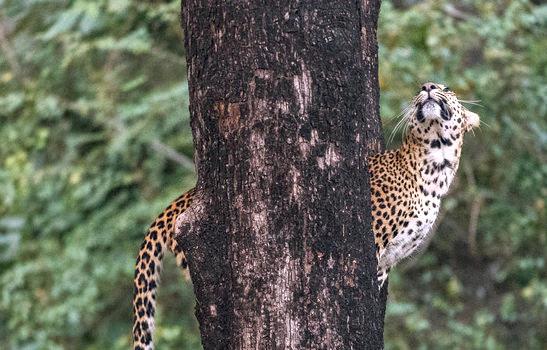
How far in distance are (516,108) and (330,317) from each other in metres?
6.86

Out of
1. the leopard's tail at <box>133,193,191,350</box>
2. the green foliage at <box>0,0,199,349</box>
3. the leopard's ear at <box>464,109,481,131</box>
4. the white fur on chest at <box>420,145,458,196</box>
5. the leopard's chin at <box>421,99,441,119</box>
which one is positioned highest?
the leopard's chin at <box>421,99,441,119</box>

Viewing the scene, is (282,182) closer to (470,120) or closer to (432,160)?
(432,160)

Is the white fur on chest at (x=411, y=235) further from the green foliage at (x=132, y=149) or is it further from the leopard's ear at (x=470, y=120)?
the green foliage at (x=132, y=149)

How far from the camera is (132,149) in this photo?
1027 cm

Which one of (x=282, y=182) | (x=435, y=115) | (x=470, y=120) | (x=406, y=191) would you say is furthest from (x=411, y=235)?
(x=282, y=182)

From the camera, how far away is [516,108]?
10586mm

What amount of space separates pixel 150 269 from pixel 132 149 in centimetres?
478

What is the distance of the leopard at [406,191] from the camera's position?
5578 millimetres

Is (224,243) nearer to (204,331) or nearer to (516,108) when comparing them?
(204,331)

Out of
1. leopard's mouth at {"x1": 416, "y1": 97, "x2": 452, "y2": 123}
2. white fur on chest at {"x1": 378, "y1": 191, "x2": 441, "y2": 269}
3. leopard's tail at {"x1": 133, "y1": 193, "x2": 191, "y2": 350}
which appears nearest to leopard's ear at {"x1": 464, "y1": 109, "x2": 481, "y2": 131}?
leopard's mouth at {"x1": 416, "y1": 97, "x2": 452, "y2": 123}

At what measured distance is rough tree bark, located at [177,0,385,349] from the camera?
413 cm

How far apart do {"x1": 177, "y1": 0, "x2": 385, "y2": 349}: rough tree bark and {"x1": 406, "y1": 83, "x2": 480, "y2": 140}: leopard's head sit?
6.22 feet

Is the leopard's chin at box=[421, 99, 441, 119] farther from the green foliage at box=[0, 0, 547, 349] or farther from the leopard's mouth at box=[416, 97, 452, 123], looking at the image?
the green foliage at box=[0, 0, 547, 349]

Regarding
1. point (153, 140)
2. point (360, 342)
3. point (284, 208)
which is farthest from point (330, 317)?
point (153, 140)
